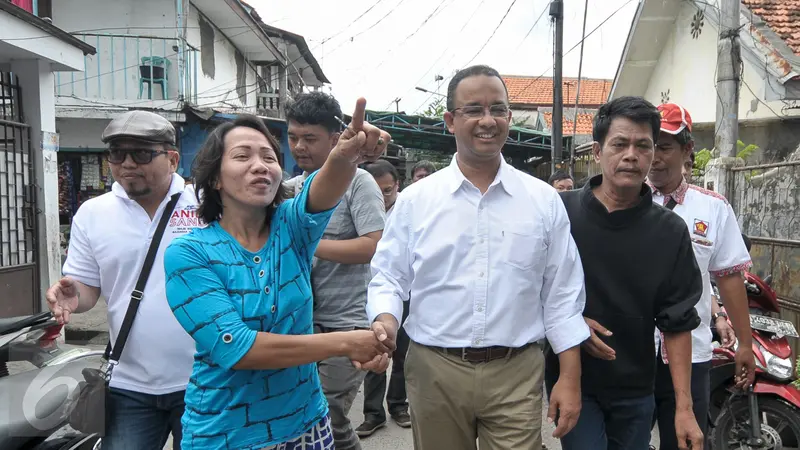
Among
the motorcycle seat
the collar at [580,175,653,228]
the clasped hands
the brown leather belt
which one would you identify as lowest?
the motorcycle seat

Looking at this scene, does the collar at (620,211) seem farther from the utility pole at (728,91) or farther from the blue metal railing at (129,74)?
the blue metal railing at (129,74)

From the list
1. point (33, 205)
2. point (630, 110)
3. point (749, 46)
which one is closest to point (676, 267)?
point (630, 110)

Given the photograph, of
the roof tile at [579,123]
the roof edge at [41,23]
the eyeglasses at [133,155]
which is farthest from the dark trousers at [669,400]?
the roof tile at [579,123]

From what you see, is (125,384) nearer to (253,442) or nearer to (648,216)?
(253,442)

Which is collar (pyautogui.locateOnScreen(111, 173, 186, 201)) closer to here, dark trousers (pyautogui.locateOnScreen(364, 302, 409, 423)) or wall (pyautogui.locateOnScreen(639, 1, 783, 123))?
dark trousers (pyautogui.locateOnScreen(364, 302, 409, 423))

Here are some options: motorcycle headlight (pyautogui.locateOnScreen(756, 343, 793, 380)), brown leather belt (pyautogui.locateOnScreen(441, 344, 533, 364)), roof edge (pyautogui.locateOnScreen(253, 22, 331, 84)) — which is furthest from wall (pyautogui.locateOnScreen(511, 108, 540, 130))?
brown leather belt (pyautogui.locateOnScreen(441, 344, 533, 364))

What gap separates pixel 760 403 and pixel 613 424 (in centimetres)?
164

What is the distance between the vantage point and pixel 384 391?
4367 millimetres

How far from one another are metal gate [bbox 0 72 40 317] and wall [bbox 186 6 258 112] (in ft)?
25.1

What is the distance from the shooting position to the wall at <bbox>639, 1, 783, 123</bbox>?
9.72 meters

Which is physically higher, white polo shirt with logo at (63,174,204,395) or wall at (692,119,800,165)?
wall at (692,119,800,165)

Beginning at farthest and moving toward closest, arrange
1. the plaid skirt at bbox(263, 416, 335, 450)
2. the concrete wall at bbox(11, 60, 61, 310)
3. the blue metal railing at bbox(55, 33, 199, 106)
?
the blue metal railing at bbox(55, 33, 199, 106)
the concrete wall at bbox(11, 60, 61, 310)
the plaid skirt at bbox(263, 416, 335, 450)

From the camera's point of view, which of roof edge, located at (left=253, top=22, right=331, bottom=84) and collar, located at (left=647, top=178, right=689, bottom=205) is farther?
roof edge, located at (left=253, top=22, right=331, bottom=84)

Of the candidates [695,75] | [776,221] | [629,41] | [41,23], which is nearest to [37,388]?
[41,23]
